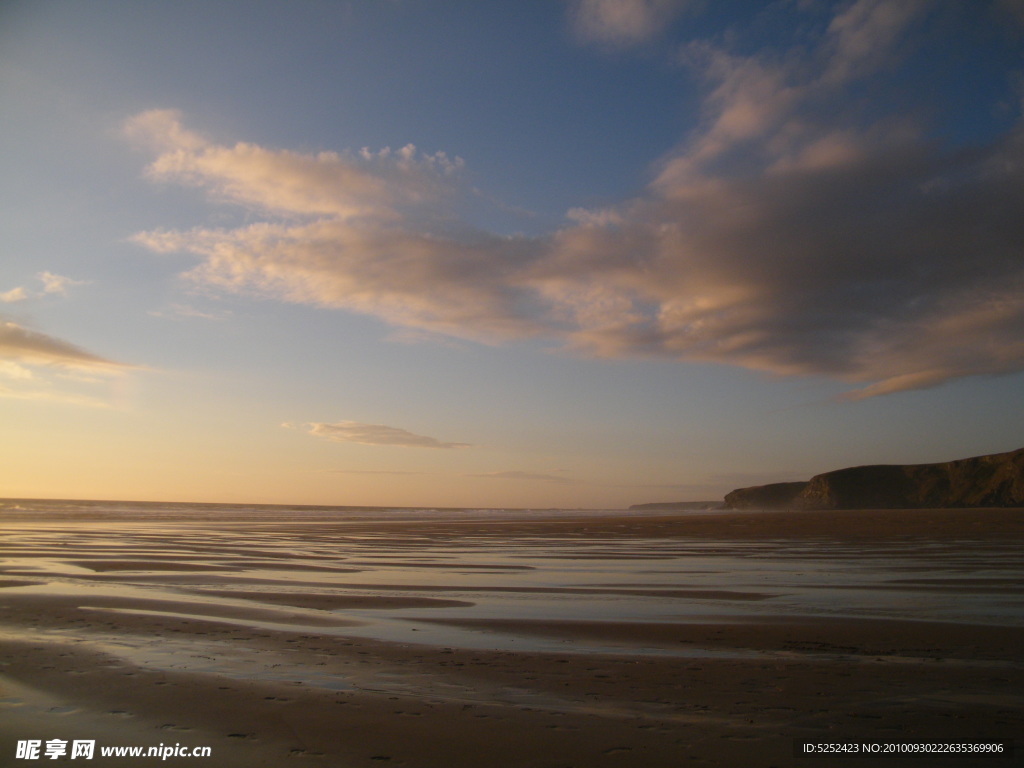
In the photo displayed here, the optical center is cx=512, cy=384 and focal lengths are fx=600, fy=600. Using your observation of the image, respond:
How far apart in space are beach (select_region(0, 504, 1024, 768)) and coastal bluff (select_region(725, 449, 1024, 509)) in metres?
79.6

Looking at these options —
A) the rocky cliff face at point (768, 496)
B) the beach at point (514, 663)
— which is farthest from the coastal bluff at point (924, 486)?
the beach at point (514, 663)

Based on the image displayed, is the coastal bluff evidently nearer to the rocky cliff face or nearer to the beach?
the rocky cliff face

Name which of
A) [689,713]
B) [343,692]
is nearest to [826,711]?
[689,713]

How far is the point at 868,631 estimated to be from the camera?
8.59 metres

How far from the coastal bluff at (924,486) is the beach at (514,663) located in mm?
79567

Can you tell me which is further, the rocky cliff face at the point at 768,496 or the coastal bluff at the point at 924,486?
the rocky cliff face at the point at 768,496

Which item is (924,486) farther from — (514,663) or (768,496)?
(514,663)

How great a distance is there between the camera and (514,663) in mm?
7125

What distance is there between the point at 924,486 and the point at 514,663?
340 feet

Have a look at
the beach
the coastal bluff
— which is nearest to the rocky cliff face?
the coastal bluff

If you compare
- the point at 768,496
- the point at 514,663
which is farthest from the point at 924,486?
the point at 514,663

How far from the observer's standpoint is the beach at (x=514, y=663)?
484cm

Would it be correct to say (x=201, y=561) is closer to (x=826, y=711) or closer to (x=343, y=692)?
(x=343, y=692)

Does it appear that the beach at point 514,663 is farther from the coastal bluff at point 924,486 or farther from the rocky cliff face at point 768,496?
the rocky cliff face at point 768,496
